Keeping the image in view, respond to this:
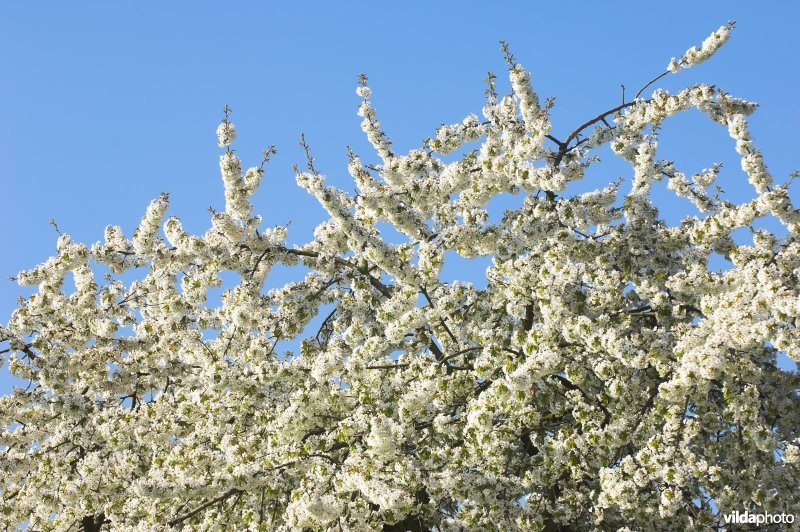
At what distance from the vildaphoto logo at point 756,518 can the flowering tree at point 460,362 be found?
16 centimetres

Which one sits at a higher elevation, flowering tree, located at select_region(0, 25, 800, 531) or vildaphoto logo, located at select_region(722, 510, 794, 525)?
flowering tree, located at select_region(0, 25, 800, 531)

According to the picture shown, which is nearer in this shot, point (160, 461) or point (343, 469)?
point (343, 469)

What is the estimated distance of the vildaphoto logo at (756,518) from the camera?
34.7 ft

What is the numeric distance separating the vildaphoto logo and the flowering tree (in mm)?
163

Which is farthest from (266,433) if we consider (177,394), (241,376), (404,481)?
(404,481)

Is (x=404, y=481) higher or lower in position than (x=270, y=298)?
lower

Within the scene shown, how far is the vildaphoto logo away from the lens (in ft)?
34.7

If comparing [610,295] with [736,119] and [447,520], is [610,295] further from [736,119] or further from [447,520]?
[447,520]

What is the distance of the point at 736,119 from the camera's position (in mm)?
11703

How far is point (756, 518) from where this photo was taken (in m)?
10.7

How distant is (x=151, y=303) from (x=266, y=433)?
462cm

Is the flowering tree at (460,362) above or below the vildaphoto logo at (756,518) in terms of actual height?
above

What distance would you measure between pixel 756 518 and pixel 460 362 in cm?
429

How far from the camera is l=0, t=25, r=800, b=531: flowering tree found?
10.3 meters
